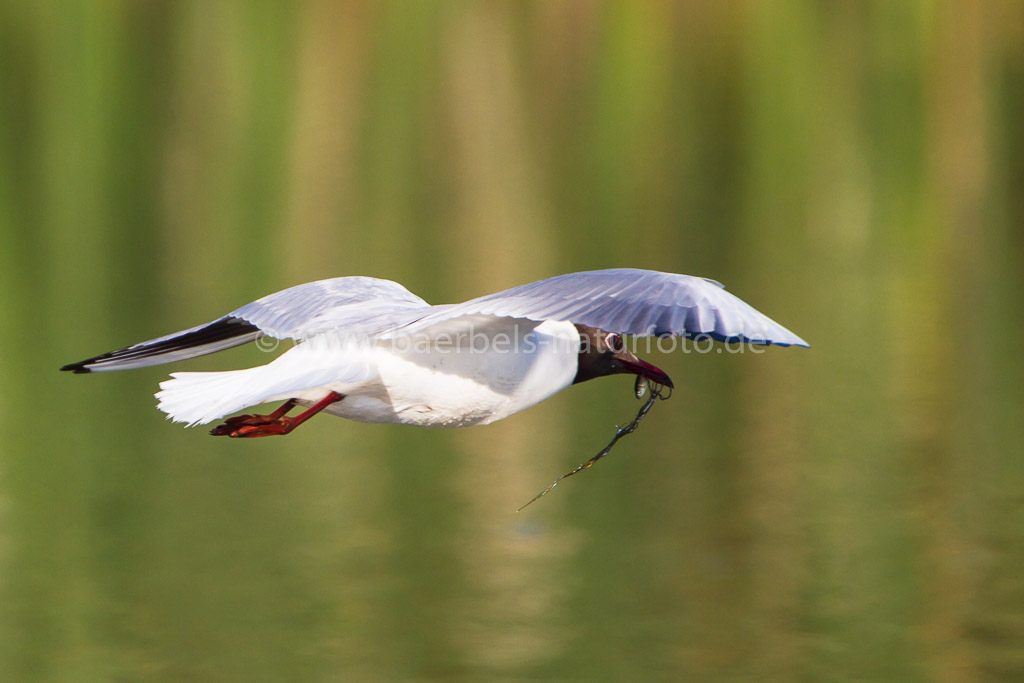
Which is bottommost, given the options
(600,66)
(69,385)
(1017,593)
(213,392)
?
(1017,593)

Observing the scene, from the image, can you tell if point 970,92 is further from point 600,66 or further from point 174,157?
point 174,157

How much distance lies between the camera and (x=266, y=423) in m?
4.41

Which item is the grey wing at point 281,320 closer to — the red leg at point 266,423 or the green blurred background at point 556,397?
the red leg at point 266,423

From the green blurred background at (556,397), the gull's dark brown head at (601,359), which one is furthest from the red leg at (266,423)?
the green blurred background at (556,397)

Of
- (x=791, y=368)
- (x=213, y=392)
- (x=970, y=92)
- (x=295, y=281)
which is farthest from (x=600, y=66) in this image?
(x=213, y=392)

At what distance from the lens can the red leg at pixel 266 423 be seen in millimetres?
4336

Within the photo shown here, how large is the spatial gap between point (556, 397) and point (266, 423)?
21.0ft

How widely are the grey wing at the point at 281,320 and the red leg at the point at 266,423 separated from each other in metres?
0.26

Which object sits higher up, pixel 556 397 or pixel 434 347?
pixel 434 347

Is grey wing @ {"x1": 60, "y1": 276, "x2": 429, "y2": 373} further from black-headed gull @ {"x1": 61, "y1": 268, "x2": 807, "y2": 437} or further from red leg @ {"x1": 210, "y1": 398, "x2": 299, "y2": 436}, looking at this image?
red leg @ {"x1": 210, "y1": 398, "x2": 299, "y2": 436}

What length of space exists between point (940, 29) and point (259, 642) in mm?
23174

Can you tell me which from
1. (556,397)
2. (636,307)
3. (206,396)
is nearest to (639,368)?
(636,307)

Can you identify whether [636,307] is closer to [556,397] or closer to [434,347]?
[434,347]

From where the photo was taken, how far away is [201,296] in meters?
13.5
